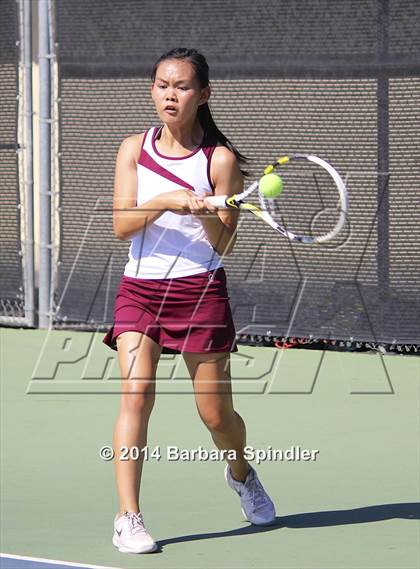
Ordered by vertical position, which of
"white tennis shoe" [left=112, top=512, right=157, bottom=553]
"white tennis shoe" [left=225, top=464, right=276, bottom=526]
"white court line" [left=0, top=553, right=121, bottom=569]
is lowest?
"white court line" [left=0, top=553, right=121, bottom=569]

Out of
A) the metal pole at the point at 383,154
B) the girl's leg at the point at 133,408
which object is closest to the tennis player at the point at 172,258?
the girl's leg at the point at 133,408

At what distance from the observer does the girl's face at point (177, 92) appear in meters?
5.27

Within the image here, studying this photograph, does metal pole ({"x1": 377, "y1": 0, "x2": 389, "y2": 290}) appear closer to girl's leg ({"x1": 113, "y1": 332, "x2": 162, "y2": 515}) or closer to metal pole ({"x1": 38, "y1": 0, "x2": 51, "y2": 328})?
metal pole ({"x1": 38, "y1": 0, "x2": 51, "y2": 328})

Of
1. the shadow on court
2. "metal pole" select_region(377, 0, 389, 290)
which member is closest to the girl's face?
the shadow on court

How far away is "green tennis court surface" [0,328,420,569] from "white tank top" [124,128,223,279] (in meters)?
0.99

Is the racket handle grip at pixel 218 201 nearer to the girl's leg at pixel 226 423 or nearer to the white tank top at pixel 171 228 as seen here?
the white tank top at pixel 171 228

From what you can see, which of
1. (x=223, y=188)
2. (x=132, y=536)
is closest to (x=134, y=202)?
(x=223, y=188)

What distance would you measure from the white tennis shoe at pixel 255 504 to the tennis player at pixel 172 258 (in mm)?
354

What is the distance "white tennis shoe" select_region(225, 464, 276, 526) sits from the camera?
18.3ft

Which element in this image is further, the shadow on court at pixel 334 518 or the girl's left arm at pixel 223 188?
the shadow on court at pixel 334 518

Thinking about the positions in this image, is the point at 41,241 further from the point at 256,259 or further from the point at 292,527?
the point at 292,527

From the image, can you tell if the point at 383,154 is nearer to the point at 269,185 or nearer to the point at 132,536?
the point at 269,185

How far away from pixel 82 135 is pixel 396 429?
3.88 meters

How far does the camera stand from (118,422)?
525 cm
